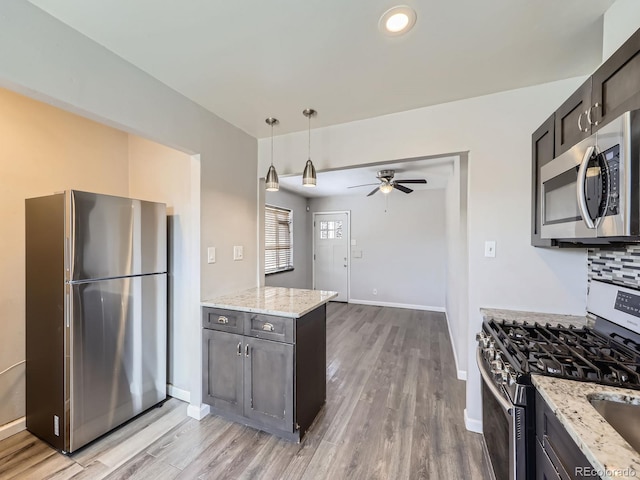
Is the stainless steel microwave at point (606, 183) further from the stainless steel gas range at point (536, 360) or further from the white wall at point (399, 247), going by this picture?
the white wall at point (399, 247)

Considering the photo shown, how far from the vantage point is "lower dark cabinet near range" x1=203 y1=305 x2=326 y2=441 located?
1834 mm

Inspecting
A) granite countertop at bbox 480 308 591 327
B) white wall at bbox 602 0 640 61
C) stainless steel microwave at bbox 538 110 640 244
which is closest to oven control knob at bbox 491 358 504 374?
granite countertop at bbox 480 308 591 327

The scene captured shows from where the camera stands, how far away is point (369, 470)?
164 centimetres

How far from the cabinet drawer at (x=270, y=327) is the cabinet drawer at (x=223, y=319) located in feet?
0.22

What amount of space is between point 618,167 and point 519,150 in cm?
110

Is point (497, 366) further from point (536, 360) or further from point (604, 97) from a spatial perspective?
point (604, 97)

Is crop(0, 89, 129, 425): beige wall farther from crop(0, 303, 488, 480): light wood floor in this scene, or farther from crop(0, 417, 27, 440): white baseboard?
crop(0, 303, 488, 480): light wood floor

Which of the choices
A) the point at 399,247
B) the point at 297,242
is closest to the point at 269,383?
Answer: the point at 297,242

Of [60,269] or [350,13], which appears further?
[60,269]

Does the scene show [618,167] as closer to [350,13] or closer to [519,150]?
[519,150]

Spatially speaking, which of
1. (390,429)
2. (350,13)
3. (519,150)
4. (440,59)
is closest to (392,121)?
(440,59)

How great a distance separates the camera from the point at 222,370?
2.07 metres

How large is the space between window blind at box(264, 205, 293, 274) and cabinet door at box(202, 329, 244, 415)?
9.23ft

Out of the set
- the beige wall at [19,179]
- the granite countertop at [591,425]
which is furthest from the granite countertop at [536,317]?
the beige wall at [19,179]
